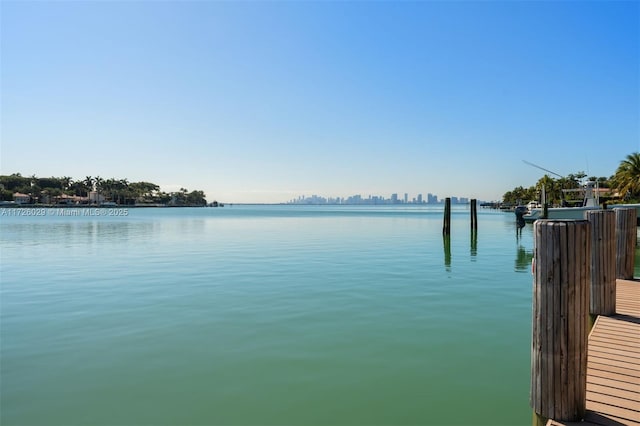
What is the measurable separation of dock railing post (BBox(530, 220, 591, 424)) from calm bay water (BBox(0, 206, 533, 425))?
124 centimetres

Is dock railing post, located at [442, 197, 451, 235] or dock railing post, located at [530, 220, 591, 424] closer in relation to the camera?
dock railing post, located at [530, 220, 591, 424]

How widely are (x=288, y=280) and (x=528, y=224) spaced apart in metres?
49.7

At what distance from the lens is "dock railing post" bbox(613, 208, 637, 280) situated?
1050 centimetres

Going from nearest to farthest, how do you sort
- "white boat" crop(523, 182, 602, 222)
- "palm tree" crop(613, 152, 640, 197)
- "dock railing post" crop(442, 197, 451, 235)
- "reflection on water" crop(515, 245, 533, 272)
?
"reflection on water" crop(515, 245, 533, 272), "dock railing post" crop(442, 197, 451, 235), "white boat" crop(523, 182, 602, 222), "palm tree" crop(613, 152, 640, 197)

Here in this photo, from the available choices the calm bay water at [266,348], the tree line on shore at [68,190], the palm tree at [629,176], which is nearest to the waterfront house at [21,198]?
the tree line on shore at [68,190]

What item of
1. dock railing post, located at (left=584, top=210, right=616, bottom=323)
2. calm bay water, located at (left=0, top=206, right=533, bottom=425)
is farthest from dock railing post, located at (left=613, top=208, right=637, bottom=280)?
dock railing post, located at (left=584, top=210, right=616, bottom=323)

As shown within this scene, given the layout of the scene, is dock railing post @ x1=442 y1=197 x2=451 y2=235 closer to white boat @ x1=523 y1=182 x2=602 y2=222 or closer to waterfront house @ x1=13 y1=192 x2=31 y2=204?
white boat @ x1=523 y1=182 x2=602 y2=222

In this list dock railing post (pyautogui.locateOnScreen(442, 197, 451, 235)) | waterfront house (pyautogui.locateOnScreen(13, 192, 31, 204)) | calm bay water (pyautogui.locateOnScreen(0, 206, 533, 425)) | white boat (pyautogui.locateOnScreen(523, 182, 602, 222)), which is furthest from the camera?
waterfront house (pyautogui.locateOnScreen(13, 192, 31, 204))

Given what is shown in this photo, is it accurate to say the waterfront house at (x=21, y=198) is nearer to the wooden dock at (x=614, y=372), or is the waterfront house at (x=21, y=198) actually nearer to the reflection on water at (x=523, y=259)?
the reflection on water at (x=523, y=259)

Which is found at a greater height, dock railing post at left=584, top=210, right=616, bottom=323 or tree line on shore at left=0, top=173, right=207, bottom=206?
tree line on shore at left=0, top=173, right=207, bottom=206

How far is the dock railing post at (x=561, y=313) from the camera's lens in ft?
12.5

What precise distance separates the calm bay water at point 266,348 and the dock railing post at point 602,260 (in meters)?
1.48

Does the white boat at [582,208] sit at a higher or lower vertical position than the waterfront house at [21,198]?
lower

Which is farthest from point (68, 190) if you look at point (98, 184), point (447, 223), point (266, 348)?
point (266, 348)
